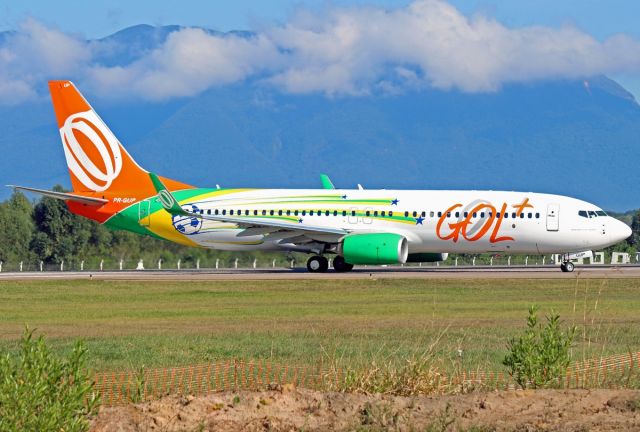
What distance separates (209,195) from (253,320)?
24.0 metres

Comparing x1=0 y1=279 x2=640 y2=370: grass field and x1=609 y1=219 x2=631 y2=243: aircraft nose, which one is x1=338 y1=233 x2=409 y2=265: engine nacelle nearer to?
x1=0 y1=279 x2=640 y2=370: grass field

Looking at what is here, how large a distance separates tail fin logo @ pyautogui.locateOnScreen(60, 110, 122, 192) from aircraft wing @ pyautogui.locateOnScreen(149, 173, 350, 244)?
363 centimetres

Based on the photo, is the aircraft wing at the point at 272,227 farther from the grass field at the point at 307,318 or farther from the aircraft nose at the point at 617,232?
the aircraft nose at the point at 617,232

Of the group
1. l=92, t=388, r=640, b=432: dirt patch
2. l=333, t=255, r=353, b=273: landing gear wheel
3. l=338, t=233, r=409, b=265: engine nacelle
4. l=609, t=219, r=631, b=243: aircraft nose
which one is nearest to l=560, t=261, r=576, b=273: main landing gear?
l=609, t=219, r=631, b=243: aircraft nose

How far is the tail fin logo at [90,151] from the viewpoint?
53.0 m

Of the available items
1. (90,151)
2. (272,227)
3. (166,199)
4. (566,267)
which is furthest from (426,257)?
(90,151)

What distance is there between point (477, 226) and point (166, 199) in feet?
42.4

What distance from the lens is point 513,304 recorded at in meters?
33.7

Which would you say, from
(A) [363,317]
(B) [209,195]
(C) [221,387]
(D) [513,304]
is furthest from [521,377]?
(B) [209,195]

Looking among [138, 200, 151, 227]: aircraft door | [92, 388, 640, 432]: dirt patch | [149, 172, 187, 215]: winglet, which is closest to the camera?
[92, 388, 640, 432]: dirt patch

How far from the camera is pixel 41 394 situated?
1143 cm

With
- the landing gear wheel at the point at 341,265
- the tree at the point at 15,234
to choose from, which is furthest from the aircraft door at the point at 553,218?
the tree at the point at 15,234

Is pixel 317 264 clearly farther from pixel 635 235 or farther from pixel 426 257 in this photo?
pixel 635 235

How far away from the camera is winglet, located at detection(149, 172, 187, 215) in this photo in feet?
159
